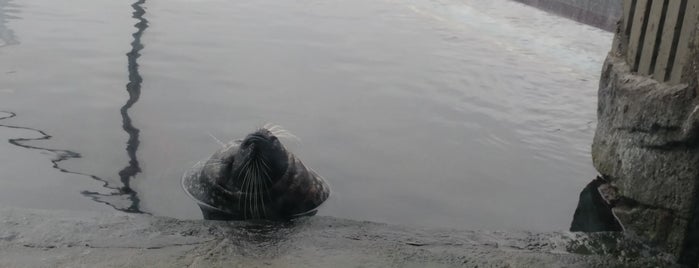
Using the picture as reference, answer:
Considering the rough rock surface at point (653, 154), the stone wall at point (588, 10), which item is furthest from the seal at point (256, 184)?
the stone wall at point (588, 10)

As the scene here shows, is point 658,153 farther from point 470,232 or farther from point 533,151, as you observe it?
point 533,151

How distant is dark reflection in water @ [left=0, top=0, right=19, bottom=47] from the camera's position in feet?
25.7

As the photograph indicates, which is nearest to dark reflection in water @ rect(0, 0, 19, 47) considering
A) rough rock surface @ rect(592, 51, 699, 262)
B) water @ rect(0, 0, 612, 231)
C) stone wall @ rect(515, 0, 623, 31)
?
water @ rect(0, 0, 612, 231)

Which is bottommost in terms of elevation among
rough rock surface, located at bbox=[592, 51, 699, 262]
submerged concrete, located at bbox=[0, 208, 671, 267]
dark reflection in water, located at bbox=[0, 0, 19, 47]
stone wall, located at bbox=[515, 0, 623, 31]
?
submerged concrete, located at bbox=[0, 208, 671, 267]

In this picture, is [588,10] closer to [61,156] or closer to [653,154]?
[653,154]

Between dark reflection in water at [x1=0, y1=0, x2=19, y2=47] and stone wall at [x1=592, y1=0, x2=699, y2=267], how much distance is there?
6.30 meters

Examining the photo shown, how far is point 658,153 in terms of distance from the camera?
3836 mm

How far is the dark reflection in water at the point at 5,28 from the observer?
7.84m

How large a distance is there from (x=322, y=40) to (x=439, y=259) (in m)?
5.79

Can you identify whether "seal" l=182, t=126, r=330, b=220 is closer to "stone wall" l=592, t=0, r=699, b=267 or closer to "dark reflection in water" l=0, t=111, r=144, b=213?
"dark reflection in water" l=0, t=111, r=144, b=213

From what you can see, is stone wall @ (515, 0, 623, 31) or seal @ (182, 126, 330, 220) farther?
stone wall @ (515, 0, 623, 31)

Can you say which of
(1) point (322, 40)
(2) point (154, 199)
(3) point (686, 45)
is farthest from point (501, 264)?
(1) point (322, 40)

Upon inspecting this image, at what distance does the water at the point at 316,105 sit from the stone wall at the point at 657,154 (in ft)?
1.79

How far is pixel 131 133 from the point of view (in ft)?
18.1
